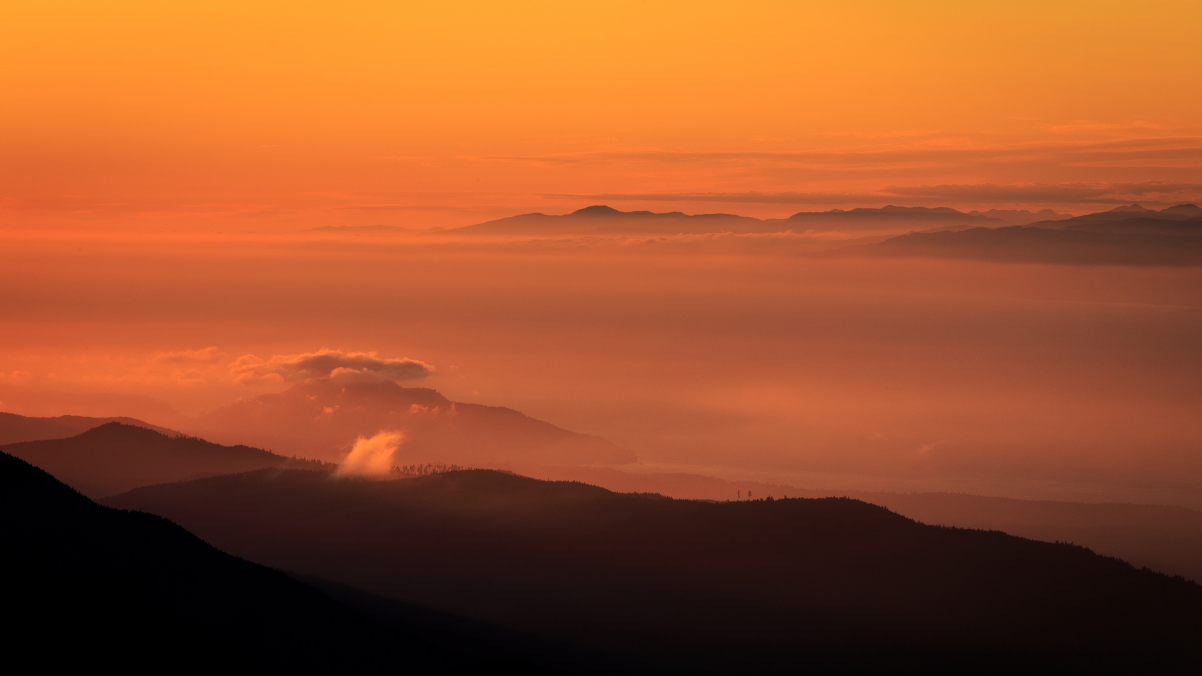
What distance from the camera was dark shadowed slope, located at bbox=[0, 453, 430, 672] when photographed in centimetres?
13650

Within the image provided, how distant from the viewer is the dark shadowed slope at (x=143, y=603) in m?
136

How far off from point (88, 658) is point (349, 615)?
54.9 metres

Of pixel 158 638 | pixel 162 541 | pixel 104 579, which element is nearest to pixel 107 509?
pixel 162 541

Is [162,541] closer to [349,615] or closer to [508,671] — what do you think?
[349,615]

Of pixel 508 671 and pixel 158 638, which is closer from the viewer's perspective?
pixel 158 638

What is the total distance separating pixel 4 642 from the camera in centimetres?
12975

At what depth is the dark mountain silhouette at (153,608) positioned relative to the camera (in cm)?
13662

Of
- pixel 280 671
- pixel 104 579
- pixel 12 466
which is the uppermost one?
pixel 12 466

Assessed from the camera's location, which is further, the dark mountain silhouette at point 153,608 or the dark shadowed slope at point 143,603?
the dark mountain silhouette at point 153,608

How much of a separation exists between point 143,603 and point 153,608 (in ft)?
4.44

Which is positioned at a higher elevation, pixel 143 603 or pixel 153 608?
pixel 143 603

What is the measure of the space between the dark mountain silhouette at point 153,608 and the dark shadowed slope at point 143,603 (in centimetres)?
16

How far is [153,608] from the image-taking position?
14925cm

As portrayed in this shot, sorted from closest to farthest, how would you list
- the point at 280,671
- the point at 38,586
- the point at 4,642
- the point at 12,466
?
the point at 4,642, the point at 38,586, the point at 280,671, the point at 12,466
